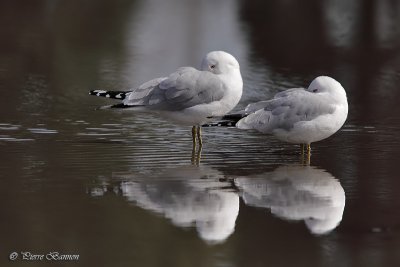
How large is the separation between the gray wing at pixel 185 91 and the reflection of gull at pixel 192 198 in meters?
0.98

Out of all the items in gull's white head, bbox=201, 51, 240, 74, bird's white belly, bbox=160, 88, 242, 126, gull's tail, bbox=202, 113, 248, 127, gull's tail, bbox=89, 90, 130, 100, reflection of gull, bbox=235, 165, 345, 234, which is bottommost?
reflection of gull, bbox=235, 165, 345, 234

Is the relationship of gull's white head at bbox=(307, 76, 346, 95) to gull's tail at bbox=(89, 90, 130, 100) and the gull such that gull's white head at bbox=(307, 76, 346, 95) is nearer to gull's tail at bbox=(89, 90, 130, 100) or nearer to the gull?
the gull

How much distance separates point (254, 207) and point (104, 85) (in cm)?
727

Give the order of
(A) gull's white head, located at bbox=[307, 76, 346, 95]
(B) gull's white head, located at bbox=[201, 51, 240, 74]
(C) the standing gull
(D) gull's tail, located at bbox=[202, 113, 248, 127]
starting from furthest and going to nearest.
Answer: (B) gull's white head, located at bbox=[201, 51, 240, 74]
(D) gull's tail, located at bbox=[202, 113, 248, 127]
(A) gull's white head, located at bbox=[307, 76, 346, 95]
(C) the standing gull

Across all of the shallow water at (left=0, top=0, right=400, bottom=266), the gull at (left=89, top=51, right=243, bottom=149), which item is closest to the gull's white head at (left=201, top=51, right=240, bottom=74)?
the gull at (left=89, top=51, right=243, bottom=149)

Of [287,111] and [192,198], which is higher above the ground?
[287,111]

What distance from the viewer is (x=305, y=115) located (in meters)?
9.52

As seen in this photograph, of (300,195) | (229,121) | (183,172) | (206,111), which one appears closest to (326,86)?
(229,121)

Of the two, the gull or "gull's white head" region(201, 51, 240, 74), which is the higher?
"gull's white head" region(201, 51, 240, 74)

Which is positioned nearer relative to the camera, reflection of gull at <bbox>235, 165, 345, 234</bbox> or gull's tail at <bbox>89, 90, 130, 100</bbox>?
reflection of gull at <bbox>235, 165, 345, 234</bbox>

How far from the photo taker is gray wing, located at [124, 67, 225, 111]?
989 centimetres

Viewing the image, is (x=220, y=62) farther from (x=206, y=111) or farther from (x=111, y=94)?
(x=111, y=94)

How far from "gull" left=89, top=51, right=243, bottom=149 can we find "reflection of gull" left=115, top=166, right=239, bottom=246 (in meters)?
0.96

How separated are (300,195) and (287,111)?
62.2 inches
